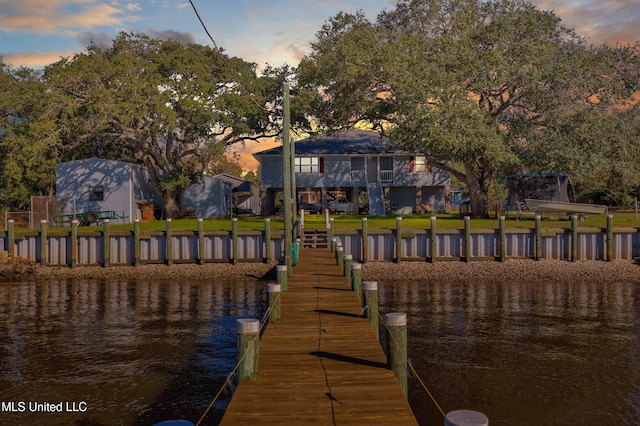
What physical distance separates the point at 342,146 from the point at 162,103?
1947 cm

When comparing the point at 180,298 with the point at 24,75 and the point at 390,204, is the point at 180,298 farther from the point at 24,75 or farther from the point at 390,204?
the point at 24,75

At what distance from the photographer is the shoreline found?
29344 millimetres

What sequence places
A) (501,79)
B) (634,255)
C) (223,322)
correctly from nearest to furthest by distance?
(223,322), (634,255), (501,79)

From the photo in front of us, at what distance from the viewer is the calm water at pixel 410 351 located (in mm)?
12422

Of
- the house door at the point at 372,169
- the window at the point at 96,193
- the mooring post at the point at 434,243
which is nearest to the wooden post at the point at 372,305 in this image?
the mooring post at the point at 434,243

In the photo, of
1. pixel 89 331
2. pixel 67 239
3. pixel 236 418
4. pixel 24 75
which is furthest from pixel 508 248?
pixel 24 75

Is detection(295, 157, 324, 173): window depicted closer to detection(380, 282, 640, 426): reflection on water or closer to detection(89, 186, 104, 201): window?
detection(89, 186, 104, 201): window

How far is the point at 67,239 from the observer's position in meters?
31.8

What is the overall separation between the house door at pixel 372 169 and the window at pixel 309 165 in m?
4.38

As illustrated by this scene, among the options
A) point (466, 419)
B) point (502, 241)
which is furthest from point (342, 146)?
point (466, 419)

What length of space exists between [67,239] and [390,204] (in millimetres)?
32511

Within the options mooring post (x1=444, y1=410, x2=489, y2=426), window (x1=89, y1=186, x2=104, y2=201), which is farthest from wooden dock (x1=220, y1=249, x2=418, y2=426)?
window (x1=89, y1=186, x2=104, y2=201)

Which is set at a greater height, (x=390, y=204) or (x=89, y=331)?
(x=390, y=204)

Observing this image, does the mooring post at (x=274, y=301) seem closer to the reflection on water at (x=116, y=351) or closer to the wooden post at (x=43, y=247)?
the reflection on water at (x=116, y=351)
